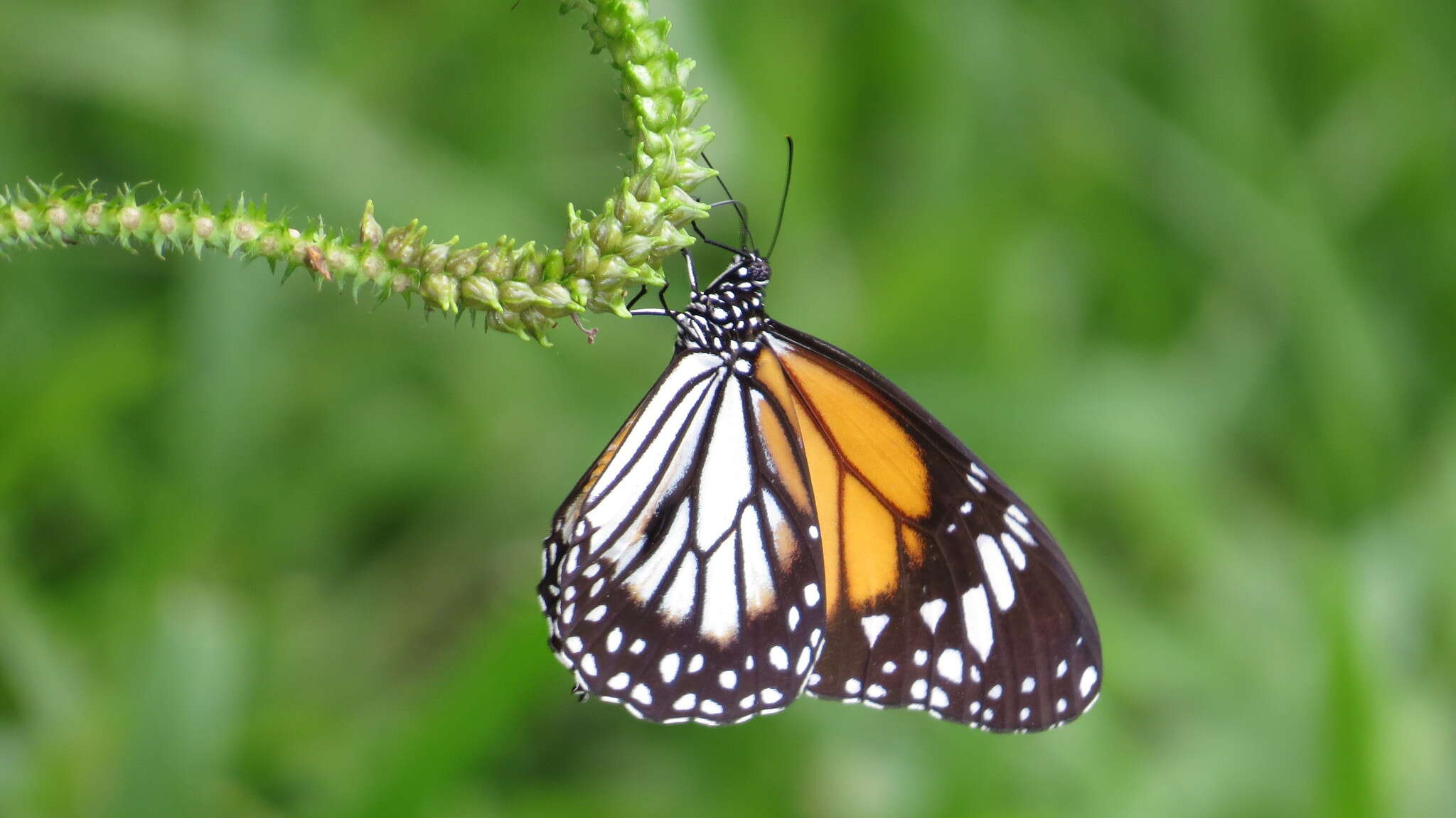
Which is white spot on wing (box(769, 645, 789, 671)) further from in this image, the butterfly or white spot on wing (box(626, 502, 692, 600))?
white spot on wing (box(626, 502, 692, 600))

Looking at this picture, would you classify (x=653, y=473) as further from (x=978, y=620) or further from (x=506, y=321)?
(x=506, y=321)

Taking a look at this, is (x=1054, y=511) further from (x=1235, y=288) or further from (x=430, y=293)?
(x=430, y=293)

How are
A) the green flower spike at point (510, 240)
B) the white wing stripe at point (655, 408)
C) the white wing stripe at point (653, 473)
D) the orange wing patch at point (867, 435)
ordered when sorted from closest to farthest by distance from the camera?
the green flower spike at point (510, 240) → the white wing stripe at point (655, 408) → the white wing stripe at point (653, 473) → the orange wing patch at point (867, 435)

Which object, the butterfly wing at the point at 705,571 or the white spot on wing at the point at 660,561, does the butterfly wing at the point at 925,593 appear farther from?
the white spot on wing at the point at 660,561

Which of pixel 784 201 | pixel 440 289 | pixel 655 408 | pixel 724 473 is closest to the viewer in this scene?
pixel 440 289

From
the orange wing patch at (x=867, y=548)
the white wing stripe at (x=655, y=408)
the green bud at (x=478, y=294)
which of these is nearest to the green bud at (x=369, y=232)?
the green bud at (x=478, y=294)

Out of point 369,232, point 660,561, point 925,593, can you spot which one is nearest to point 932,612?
point 925,593

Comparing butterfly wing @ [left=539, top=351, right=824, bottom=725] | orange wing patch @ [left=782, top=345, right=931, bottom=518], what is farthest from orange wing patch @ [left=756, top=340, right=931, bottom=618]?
butterfly wing @ [left=539, top=351, right=824, bottom=725]
